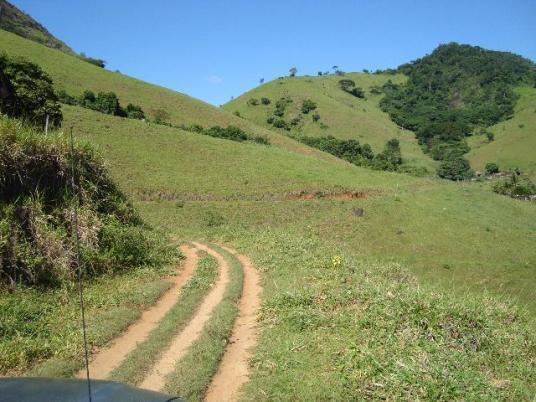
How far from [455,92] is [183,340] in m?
157

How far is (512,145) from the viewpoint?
318 feet

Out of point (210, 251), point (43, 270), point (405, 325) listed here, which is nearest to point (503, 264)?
point (210, 251)

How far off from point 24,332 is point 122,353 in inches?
68.7

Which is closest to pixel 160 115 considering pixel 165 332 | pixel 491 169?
pixel 491 169

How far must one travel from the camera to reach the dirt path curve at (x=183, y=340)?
23.1 feet

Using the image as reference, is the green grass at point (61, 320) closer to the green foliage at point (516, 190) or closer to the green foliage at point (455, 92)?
the green foliage at point (516, 190)

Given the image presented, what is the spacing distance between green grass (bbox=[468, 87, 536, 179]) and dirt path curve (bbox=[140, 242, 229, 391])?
261 feet

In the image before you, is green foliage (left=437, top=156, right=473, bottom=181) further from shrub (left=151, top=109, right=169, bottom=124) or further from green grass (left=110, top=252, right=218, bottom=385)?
green grass (left=110, top=252, right=218, bottom=385)

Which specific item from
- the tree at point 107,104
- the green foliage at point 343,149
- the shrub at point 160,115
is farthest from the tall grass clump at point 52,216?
the green foliage at point 343,149

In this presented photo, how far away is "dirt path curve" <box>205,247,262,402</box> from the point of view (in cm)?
690

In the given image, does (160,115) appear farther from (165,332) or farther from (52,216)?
(165,332)

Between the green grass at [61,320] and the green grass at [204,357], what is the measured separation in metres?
1.53

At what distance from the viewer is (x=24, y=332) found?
823cm

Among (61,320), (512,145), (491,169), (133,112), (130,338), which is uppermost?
(512,145)
